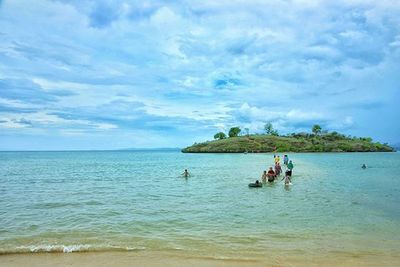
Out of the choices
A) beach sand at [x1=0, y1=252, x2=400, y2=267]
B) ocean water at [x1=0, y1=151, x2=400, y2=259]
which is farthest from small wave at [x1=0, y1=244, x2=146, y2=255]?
beach sand at [x1=0, y1=252, x2=400, y2=267]

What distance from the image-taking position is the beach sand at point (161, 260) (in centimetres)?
1299

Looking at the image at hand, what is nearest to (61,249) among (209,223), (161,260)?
(161,260)

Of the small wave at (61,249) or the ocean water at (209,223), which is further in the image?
the ocean water at (209,223)

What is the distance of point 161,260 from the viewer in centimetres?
1348

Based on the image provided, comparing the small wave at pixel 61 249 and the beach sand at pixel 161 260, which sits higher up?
the small wave at pixel 61 249

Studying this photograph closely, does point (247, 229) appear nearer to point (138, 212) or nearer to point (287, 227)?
point (287, 227)

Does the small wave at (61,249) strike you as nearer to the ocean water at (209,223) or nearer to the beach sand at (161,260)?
the ocean water at (209,223)

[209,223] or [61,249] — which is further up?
[209,223]

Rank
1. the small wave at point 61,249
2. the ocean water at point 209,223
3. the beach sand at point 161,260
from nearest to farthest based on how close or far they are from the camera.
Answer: the beach sand at point 161,260
the small wave at point 61,249
the ocean water at point 209,223

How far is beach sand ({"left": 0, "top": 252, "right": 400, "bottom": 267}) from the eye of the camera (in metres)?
13.0

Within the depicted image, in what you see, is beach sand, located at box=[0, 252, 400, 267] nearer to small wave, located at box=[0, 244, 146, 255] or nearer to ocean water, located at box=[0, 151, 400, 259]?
small wave, located at box=[0, 244, 146, 255]

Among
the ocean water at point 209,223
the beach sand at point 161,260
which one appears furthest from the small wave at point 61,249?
the beach sand at point 161,260

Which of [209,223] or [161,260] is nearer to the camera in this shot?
[161,260]

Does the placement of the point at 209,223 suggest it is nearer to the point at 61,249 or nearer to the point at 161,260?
the point at 161,260
